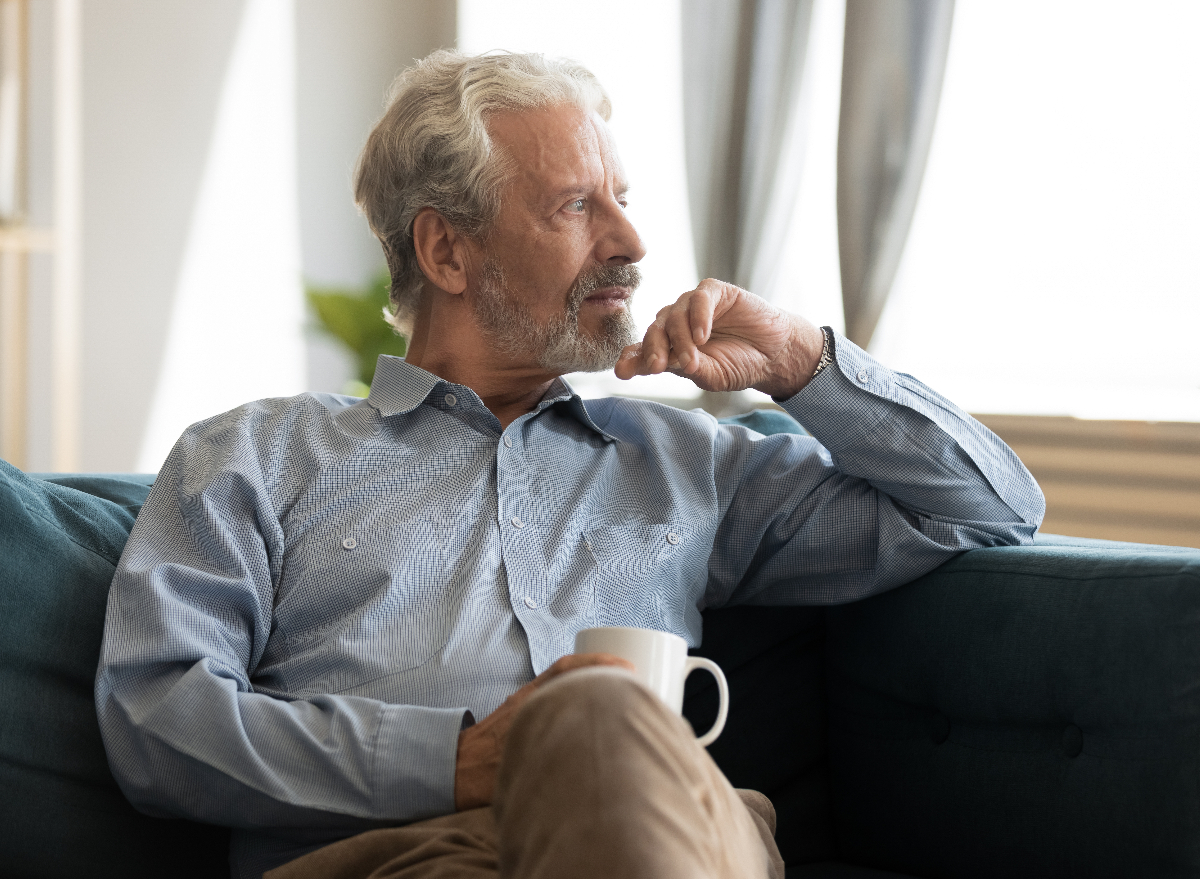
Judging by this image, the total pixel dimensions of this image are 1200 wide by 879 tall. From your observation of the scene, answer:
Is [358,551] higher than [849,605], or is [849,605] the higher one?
[358,551]

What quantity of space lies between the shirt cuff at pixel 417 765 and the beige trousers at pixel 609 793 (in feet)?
0.87

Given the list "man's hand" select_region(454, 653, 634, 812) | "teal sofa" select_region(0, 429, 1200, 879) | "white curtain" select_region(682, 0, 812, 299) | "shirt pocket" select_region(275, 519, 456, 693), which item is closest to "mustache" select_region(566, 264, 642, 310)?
"shirt pocket" select_region(275, 519, 456, 693)

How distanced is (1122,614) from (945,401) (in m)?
0.38

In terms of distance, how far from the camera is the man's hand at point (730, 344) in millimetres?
1348

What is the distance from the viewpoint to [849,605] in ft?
4.76

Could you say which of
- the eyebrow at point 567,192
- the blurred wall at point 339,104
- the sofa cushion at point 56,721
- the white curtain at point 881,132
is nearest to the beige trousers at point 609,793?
the sofa cushion at point 56,721

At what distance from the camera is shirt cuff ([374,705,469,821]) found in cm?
104

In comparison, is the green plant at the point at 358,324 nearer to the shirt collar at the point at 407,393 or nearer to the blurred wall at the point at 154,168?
the blurred wall at the point at 154,168

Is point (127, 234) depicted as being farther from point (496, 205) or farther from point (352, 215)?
point (496, 205)

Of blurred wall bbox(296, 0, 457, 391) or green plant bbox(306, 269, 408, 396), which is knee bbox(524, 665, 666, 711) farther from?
blurred wall bbox(296, 0, 457, 391)

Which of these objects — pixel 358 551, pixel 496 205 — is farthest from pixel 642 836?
pixel 496 205

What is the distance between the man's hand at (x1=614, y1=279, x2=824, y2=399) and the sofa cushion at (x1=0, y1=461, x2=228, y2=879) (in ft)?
2.15

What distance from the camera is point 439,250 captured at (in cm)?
166

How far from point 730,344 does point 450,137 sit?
0.53 meters
